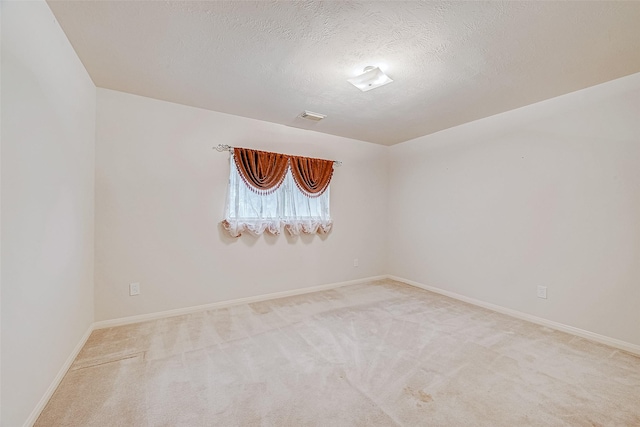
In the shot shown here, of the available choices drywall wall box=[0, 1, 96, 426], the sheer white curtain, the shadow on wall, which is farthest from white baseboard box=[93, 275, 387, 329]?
the sheer white curtain

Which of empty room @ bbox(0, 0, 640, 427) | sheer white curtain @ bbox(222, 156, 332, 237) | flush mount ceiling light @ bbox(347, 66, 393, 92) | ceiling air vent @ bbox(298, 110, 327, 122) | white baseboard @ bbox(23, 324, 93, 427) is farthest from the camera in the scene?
sheer white curtain @ bbox(222, 156, 332, 237)

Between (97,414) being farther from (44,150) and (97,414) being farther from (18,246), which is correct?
(44,150)

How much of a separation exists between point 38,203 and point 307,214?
2709mm

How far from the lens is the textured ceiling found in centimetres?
159

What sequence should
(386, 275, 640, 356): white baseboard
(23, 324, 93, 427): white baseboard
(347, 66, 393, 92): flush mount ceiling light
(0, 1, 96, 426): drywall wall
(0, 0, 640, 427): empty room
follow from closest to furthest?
1. (0, 1, 96, 426): drywall wall
2. (23, 324, 93, 427): white baseboard
3. (0, 0, 640, 427): empty room
4. (347, 66, 393, 92): flush mount ceiling light
5. (386, 275, 640, 356): white baseboard

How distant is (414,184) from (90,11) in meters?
3.93

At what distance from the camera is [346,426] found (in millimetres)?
1422

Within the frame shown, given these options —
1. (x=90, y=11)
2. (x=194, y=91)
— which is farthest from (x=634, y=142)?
(x=90, y=11)

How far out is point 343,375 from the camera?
6.14ft

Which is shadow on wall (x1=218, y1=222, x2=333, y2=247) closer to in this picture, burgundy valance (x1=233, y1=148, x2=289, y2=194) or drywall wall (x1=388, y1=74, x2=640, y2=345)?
burgundy valance (x1=233, y1=148, x2=289, y2=194)

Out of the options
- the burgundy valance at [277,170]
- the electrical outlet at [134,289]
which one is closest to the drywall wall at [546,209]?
the burgundy valance at [277,170]

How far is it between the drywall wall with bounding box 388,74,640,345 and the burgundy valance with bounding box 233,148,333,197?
5.12ft

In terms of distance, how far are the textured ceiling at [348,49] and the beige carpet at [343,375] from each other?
2.28m

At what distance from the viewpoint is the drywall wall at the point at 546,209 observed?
91.3 inches
